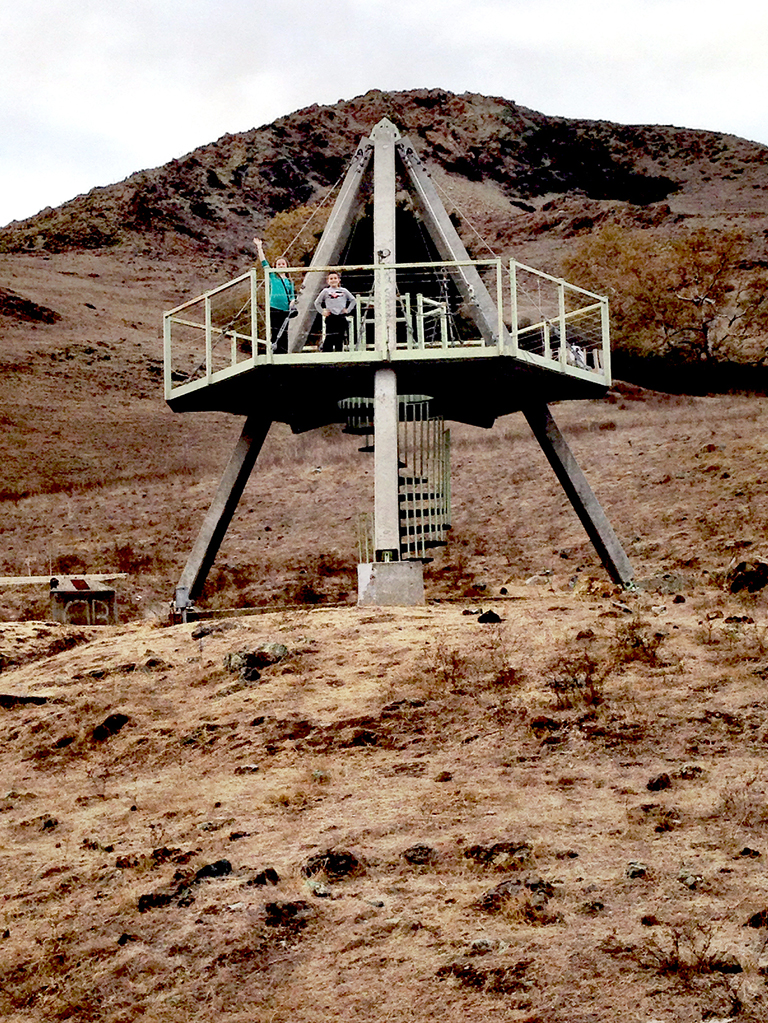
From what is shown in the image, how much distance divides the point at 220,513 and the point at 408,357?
348cm

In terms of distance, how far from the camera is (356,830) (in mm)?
8148

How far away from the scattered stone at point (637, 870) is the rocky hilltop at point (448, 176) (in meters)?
85.2

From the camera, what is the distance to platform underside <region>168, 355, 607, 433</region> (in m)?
16.2

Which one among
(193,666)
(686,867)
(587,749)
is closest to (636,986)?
(686,867)

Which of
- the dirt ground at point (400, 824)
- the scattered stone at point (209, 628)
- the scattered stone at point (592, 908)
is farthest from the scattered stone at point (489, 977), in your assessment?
the scattered stone at point (209, 628)

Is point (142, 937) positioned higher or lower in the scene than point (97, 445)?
lower

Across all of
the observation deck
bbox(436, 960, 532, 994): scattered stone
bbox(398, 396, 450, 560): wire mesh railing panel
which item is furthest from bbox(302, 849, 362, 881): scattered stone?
bbox(398, 396, 450, 560): wire mesh railing panel

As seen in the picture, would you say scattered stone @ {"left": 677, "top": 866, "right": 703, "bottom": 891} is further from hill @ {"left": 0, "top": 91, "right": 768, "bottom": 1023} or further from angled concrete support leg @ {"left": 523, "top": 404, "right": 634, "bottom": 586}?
angled concrete support leg @ {"left": 523, "top": 404, "right": 634, "bottom": 586}

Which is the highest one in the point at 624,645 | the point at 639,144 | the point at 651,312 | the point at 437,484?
the point at 639,144

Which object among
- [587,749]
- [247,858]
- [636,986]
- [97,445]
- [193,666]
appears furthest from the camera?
[97,445]

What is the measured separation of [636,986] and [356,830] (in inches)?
101

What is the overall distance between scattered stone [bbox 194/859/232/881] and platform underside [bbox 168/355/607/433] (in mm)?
8892

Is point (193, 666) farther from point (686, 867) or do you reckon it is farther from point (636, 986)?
point (636, 986)

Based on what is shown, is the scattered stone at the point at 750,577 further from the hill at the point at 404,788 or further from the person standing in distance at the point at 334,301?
the person standing in distance at the point at 334,301
